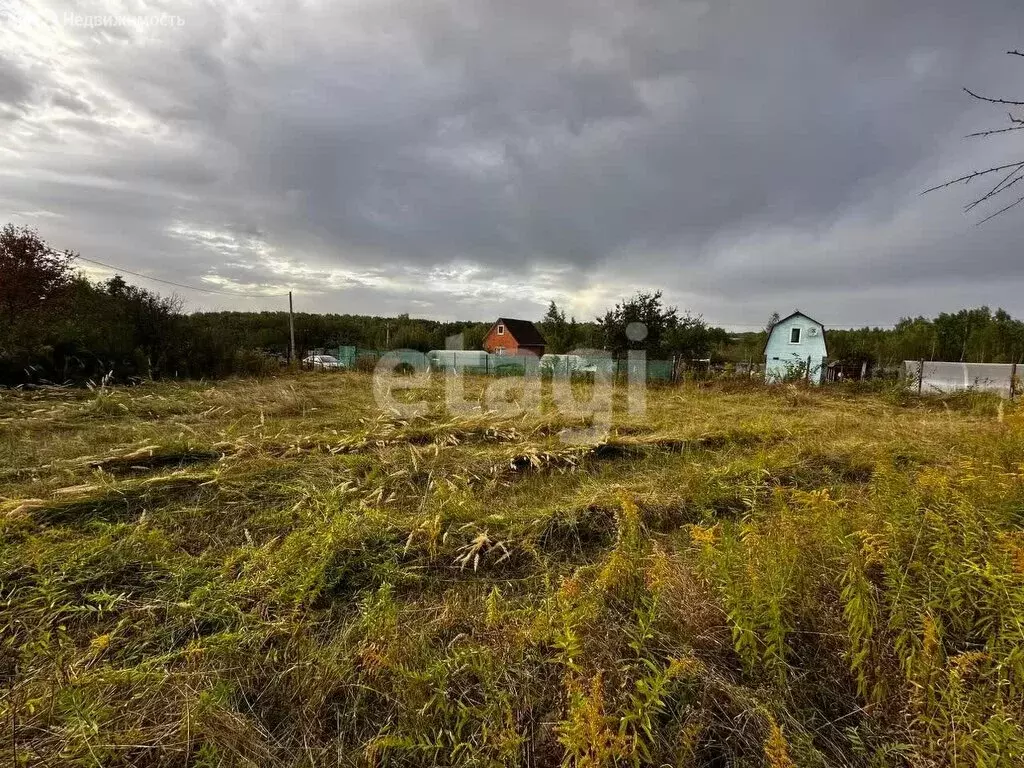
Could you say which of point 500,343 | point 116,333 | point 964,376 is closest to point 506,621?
point 116,333

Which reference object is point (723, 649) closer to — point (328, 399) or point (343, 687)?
point (343, 687)

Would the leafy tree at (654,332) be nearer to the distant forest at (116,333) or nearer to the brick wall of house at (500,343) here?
the distant forest at (116,333)

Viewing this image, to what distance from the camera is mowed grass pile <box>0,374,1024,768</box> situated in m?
1.42

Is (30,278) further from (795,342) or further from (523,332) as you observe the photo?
(795,342)

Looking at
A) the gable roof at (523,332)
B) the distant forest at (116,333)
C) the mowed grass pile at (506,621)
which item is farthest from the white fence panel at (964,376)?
the gable roof at (523,332)

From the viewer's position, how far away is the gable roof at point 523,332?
34375 millimetres

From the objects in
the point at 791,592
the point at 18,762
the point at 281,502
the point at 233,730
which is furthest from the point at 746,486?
the point at 18,762

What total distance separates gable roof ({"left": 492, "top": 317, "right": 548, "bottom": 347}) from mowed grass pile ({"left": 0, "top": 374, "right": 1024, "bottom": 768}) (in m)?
30.6

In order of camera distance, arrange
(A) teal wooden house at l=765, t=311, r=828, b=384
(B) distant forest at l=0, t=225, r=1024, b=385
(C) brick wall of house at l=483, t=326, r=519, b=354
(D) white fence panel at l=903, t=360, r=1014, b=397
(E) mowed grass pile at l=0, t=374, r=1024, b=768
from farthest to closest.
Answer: (C) brick wall of house at l=483, t=326, r=519, b=354, (A) teal wooden house at l=765, t=311, r=828, b=384, (D) white fence panel at l=903, t=360, r=1014, b=397, (B) distant forest at l=0, t=225, r=1024, b=385, (E) mowed grass pile at l=0, t=374, r=1024, b=768

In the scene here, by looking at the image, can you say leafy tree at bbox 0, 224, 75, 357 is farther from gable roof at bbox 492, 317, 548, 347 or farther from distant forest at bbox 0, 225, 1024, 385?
gable roof at bbox 492, 317, 548, 347

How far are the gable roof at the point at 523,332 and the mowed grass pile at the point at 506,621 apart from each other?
3059 centimetres

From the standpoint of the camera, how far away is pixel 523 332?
35219mm

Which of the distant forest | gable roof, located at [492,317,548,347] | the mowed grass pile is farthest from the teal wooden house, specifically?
the mowed grass pile

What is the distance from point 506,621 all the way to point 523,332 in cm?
3359
